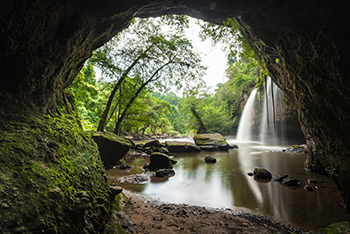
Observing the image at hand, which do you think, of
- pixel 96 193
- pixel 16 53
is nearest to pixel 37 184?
pixel 96 193

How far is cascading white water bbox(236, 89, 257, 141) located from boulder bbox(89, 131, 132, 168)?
72.4 feet

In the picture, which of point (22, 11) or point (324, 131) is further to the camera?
point (324, 131)

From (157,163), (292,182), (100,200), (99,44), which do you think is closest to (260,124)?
(292,182)

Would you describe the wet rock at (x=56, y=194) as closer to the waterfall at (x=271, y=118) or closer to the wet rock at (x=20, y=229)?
the wet rock at (x=20, y=229)

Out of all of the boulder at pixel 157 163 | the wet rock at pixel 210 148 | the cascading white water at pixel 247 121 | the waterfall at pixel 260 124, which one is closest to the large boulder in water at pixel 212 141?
the wet rock at pixel 210 148

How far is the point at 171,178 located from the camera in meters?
6.89

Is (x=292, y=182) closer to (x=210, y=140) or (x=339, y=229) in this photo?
(x=339, y=229)

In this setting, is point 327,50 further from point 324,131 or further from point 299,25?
point 324,131

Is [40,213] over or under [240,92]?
under

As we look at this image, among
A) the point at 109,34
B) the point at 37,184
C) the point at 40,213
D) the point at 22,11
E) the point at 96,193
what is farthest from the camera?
the point at 109,34

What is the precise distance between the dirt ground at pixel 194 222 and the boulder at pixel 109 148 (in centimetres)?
497

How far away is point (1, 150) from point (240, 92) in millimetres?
30164

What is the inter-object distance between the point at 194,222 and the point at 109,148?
20.0 feet

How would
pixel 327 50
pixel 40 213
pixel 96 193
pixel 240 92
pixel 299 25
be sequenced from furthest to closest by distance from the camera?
pixel 240 92 < pixel 299 25 < pixel 327 50 < pixel 96 193 < pixel 40 213
